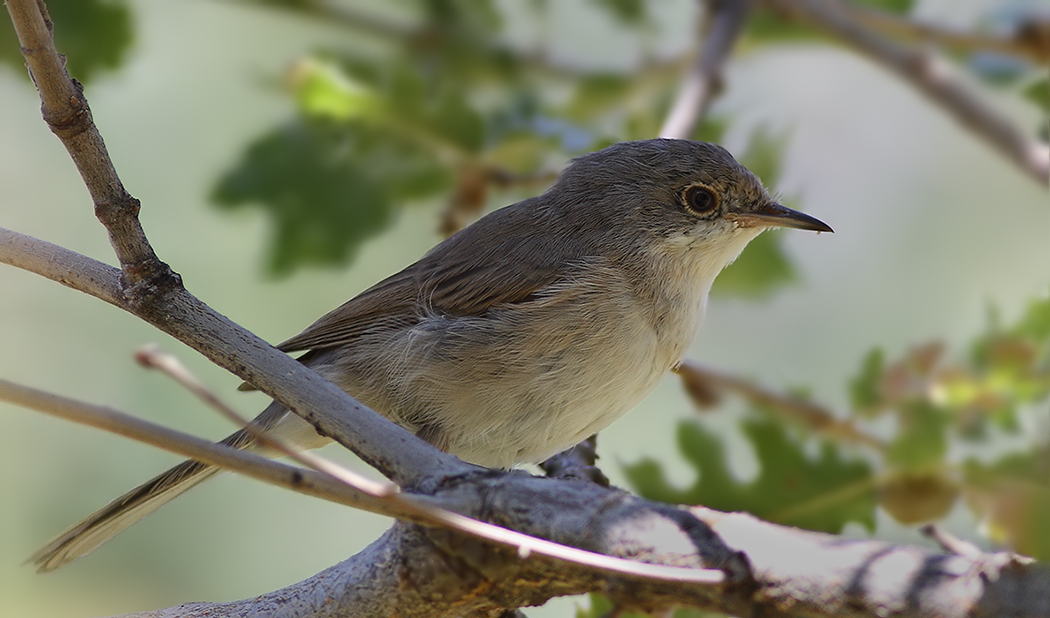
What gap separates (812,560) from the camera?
1.42 meters

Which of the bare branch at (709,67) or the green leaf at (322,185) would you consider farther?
the green leaf at (322,185)

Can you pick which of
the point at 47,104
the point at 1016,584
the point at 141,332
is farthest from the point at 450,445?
the point at 141,332

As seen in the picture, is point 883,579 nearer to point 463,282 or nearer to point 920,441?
point 463,282

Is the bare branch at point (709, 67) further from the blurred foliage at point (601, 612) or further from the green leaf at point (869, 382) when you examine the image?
the blurred foliage at point (601, 612)

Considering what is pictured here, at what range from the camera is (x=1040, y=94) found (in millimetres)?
4172

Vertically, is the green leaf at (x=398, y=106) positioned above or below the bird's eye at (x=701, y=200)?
above

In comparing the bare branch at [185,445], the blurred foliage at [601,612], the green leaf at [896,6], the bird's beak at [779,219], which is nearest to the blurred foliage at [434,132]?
the bird's beak at [779,219]

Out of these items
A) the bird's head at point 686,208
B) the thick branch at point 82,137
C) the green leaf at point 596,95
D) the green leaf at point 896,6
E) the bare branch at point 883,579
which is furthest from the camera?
the green leaf at point 896,6

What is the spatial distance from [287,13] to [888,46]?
2847mm

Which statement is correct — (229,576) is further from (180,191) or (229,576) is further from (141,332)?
(180,191)

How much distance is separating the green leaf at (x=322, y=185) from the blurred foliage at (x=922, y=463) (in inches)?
67.3

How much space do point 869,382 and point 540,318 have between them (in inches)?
61.5

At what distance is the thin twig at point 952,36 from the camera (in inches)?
168

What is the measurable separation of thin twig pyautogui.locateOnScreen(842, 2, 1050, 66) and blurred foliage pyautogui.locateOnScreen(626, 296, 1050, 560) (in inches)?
54.2
